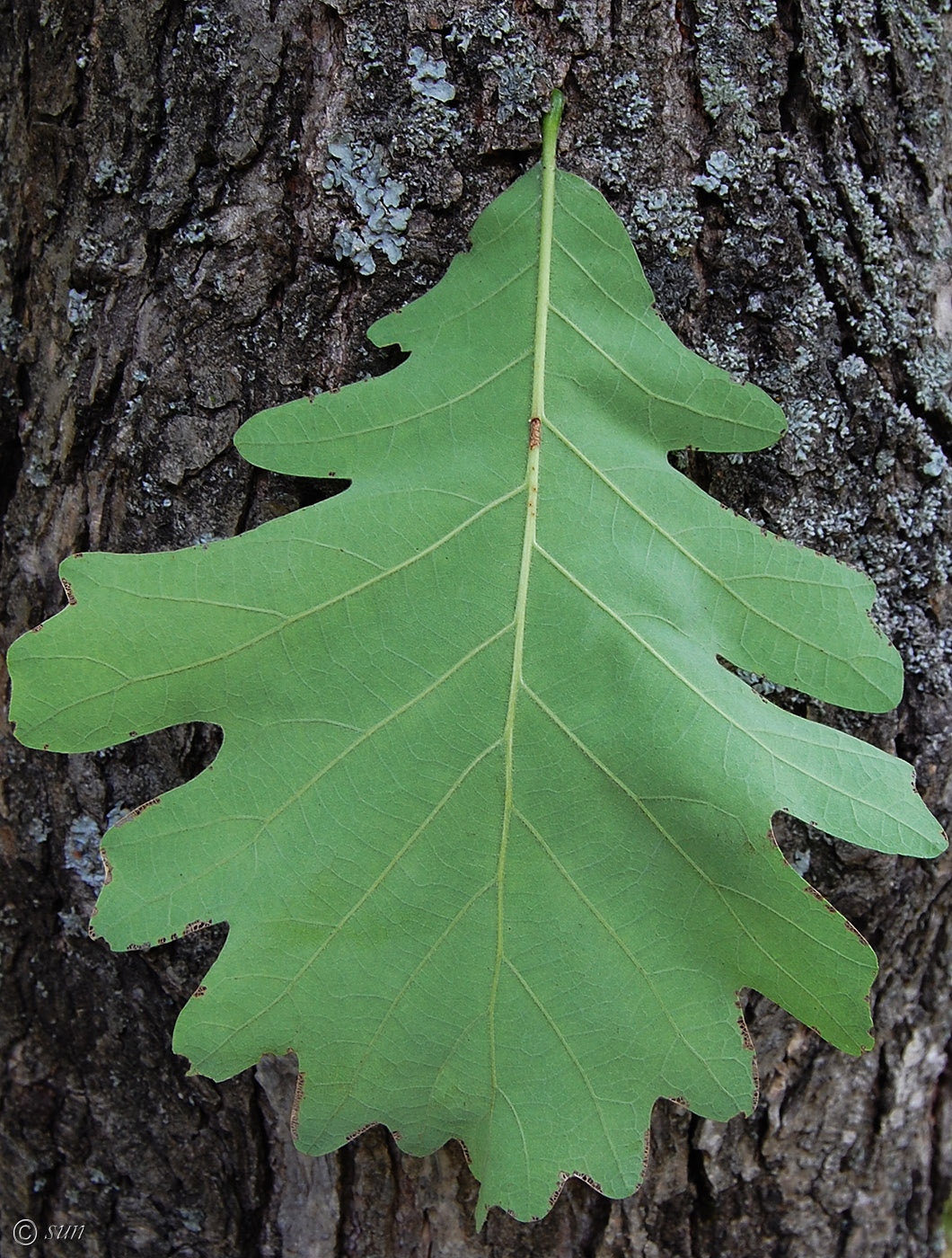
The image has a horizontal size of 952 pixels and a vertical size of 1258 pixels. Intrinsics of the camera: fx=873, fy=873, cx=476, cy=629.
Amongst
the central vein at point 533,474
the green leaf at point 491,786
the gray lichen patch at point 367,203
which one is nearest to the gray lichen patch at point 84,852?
the green leaf at point 491,786

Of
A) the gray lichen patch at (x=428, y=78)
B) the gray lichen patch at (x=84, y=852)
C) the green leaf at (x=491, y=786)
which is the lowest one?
the gray lichen patch at (x=84, y=852)

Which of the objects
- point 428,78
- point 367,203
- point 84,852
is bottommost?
point 84,852

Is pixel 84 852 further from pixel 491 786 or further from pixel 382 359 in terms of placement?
pixel 382 359

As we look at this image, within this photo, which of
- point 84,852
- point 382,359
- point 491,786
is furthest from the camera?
point 84,852

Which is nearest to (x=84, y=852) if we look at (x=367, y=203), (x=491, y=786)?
(x=491, y=786)

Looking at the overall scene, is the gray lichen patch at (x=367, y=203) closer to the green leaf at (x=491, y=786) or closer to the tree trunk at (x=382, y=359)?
the tree trunk at (x=382, y=359)

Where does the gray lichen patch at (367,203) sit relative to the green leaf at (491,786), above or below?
above

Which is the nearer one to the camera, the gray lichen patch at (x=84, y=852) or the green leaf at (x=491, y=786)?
the green leaf at (x=491, y=786)

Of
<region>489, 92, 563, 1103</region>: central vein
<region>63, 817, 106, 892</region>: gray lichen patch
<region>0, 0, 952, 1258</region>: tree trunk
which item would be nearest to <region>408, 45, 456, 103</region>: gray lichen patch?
<region>0, 0, 952, 1258</region>: tree trunk
